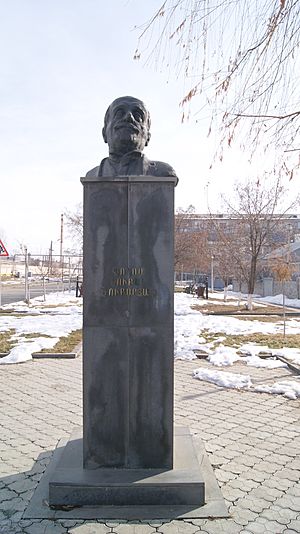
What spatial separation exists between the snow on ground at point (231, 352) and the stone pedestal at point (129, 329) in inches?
138

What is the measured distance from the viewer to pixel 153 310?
11.3ft

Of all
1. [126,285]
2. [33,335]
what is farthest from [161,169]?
[33,335]

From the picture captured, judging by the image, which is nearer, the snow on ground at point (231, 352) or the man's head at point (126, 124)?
the man's head at point (126, 124)

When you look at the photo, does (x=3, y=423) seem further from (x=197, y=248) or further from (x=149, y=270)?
(x=197, y=248)

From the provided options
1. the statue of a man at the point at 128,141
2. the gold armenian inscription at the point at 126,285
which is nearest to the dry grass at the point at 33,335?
the statue of a man at the point at 128,141

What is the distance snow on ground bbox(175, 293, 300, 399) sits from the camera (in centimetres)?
682

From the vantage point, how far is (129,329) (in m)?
3.43

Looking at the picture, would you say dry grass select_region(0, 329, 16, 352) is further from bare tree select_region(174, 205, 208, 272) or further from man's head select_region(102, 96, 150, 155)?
bare tree select_region(174, 205, 208, 272)

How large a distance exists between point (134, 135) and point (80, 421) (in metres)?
3.36

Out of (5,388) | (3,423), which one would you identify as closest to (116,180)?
(3,423)

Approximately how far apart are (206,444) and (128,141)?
310 cm

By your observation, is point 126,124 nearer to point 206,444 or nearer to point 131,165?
point 131,165

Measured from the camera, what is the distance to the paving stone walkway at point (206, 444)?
2949 millimetres

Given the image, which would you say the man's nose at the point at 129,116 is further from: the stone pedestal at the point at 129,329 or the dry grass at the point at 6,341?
the dry grass at the point at 6,341
